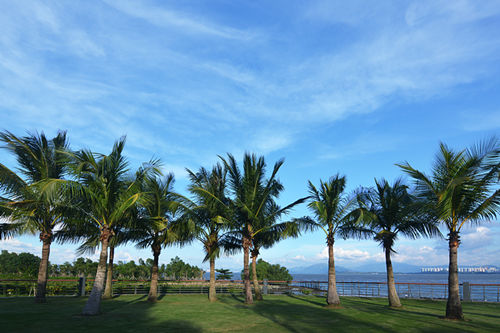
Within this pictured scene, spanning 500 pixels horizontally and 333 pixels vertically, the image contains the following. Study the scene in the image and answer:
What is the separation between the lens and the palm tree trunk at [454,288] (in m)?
13.0

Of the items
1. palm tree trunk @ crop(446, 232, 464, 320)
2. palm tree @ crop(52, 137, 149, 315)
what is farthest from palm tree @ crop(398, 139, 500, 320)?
palm tree @ crop(52, 137, 149, 315)

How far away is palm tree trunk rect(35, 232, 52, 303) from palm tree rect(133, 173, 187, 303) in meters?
4.47

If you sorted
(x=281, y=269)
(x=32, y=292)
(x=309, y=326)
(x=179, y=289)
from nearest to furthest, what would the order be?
1. (x=309, y=326)
2. (x=32, y=292)
3. (x=179, y=289)
4. (x=281, y=269)

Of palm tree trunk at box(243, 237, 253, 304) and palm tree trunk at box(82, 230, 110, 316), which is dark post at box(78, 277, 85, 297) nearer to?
palm tree trunk at box(82, 230, 110, 316)

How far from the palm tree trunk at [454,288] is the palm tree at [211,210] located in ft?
39.9

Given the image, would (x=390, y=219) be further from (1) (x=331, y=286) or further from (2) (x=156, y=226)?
(2) (x=156, y=226)

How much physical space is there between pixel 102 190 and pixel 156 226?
604 centimetres

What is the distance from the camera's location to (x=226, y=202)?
22203 mm

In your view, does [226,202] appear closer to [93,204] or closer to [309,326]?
[93,204]

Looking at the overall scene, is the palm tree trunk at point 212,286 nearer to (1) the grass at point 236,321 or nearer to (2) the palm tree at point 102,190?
(1) the grass at point 236,321

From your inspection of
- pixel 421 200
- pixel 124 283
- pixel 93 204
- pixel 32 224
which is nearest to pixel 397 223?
pixel 421 200

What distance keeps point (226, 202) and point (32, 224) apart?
1105 cm

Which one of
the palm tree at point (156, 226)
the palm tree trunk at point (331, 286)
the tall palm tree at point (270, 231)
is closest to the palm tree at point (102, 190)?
the palm tree at point (156, 226)

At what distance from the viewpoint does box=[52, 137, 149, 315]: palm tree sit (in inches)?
551
